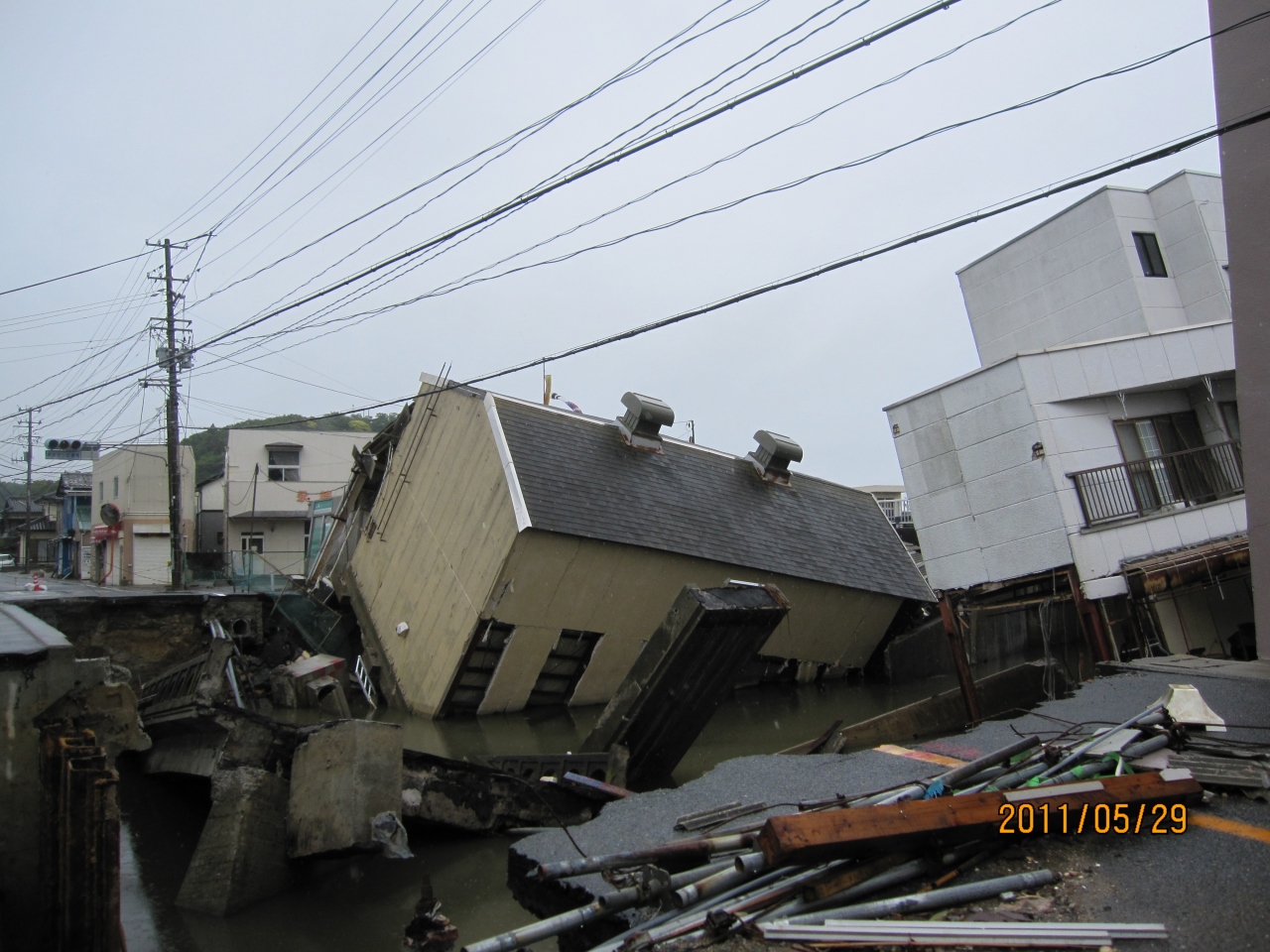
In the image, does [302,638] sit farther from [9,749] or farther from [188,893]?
[9,749]

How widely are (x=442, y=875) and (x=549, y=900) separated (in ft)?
9.53

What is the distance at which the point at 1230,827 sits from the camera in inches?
174

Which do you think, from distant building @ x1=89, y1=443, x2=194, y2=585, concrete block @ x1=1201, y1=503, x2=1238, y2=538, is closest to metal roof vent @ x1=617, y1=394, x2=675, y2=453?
concrete block @ x1=1201, y1=503, x2=1238, y2=538

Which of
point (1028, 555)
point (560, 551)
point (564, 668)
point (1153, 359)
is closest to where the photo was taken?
point (560, 551)

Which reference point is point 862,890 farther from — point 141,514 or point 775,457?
point 141,514

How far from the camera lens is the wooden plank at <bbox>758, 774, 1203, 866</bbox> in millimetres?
3762

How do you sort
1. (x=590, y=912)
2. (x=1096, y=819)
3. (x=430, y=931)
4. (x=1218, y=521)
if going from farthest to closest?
1. (x=1218, y=521)
2. (x=430, y=931)
3. (x=1096, y=819)
4. (x=590, y=912)

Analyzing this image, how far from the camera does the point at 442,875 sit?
287 inches

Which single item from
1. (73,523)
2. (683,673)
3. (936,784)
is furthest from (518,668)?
(73,523)

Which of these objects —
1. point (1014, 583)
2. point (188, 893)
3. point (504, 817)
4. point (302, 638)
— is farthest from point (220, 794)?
point (1014, 583)

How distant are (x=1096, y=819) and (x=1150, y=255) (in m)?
20.9

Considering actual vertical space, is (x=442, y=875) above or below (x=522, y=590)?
below

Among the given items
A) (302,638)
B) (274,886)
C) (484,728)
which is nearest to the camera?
(274,886)

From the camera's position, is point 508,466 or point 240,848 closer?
point 240,848
